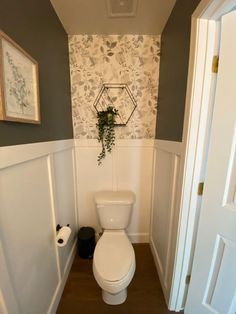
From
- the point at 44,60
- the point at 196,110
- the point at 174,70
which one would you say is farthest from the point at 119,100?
the point at 196,110

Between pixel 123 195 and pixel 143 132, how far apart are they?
73 centimetres

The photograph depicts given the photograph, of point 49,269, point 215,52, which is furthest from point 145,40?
point 49,269

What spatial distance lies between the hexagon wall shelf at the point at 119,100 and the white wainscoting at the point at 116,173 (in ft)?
0.90

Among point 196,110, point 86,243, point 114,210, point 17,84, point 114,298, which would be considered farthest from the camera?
point 86,243

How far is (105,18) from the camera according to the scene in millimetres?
1340

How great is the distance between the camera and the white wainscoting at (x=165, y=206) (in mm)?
1172

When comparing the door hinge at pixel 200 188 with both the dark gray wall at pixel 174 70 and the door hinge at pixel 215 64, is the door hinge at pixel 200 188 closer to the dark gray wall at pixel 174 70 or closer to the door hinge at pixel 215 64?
the dark gray wall at pixel 174 70

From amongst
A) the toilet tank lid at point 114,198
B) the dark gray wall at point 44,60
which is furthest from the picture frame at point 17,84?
the toilet tank lid at point 114,198

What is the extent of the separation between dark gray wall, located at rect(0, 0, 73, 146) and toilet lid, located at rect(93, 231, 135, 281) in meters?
1.03

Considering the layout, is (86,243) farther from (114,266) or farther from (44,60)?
(44,60)

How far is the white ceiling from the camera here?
3.90ft

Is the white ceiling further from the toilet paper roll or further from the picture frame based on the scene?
the toilet paper roll

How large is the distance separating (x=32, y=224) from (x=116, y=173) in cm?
102

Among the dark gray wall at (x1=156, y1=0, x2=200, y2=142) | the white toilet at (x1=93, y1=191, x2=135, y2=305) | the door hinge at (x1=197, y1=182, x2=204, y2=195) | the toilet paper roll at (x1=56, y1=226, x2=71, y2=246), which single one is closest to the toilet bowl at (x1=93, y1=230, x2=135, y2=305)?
the white toilet at (x1=93, y1=191, x2=135, y2=305)
